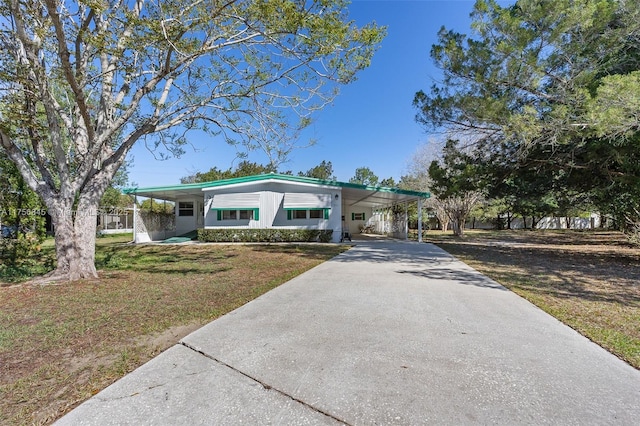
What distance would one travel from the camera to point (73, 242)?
6469 millimetres

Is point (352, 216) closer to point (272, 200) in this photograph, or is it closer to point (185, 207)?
point (272, 200)

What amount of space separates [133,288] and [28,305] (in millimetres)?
1455

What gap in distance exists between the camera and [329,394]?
222 cm

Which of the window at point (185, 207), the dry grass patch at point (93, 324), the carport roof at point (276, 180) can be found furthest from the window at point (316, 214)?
the dry grass patch at point (93, 324)

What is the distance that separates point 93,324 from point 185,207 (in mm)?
17677

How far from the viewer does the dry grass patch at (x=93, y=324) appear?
2352 millimetres

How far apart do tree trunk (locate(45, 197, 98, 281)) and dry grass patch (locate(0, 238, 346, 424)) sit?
1.76 ft

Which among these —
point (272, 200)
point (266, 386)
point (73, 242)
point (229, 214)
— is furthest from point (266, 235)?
point (266, 386)

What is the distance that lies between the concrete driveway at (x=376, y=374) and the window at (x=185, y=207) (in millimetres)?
17653

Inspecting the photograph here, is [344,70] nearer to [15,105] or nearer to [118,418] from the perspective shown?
[118,418]

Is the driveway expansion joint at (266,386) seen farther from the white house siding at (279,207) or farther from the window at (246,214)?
the window at (246,214)

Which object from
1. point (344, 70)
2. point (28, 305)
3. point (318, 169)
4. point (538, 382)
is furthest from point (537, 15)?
point (318, 169)

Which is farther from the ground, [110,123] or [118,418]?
[110,123]

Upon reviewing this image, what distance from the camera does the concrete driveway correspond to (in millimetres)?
2021
